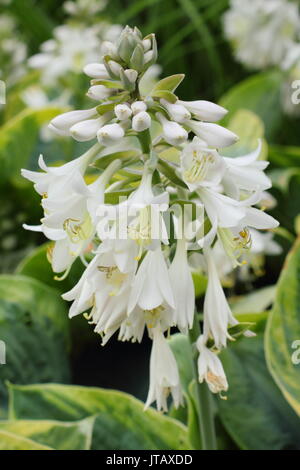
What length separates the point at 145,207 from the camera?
0.72m

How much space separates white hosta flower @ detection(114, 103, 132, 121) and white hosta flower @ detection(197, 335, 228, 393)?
0.28m

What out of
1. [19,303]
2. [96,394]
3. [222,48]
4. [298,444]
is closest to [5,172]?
[19,303]

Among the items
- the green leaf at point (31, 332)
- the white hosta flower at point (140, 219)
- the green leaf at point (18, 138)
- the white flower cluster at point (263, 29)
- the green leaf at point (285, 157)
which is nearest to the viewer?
the white hosta flower at point (140, 219)

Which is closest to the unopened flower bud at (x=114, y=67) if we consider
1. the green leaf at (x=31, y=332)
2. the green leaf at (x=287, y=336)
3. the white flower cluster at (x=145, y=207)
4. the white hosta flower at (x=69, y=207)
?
the white flower cluster at (x=145, y=207)

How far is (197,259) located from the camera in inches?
38.0

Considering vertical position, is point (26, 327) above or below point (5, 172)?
below

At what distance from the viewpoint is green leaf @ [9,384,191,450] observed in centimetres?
107

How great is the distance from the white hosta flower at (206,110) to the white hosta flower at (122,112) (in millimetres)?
72

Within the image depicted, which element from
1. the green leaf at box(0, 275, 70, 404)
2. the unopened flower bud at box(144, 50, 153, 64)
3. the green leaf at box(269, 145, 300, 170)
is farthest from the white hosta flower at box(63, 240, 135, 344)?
the green leaf at box(269, 145, 300, 170)

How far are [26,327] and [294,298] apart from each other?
51cm

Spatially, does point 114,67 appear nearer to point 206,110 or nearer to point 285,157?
point 206,110

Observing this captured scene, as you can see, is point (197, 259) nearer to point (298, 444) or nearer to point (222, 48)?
point (298, 444)

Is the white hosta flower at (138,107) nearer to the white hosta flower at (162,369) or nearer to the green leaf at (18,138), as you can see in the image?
the white hosta flower at (162,369)

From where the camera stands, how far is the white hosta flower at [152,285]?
0.72 meters
